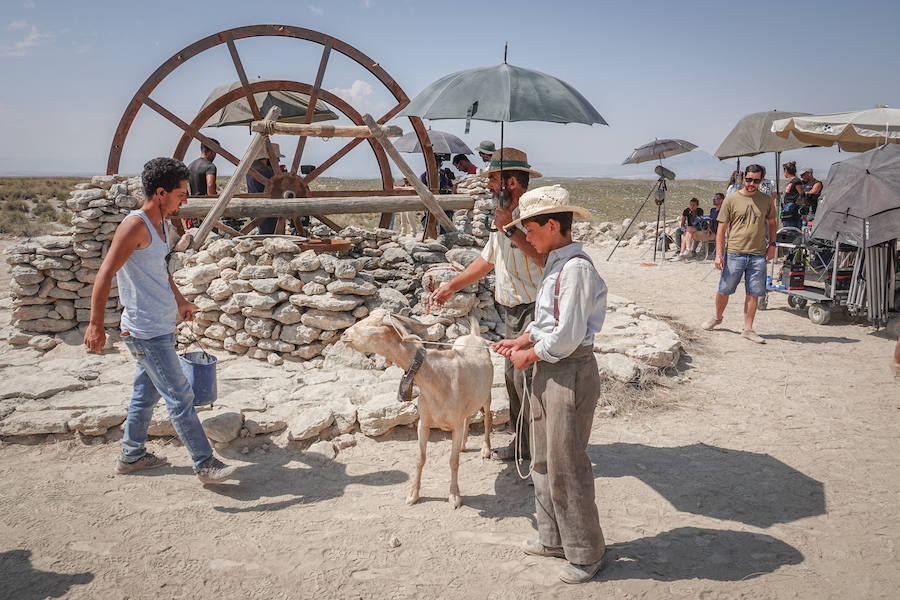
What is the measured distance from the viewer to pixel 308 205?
7195 mm

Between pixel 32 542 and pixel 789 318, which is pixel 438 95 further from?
pixel 789 318

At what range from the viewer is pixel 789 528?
343 cm

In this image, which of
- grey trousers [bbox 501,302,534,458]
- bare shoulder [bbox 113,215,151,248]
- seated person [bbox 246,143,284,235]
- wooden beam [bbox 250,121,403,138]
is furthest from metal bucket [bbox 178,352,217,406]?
seated person [bbox 246,143,284,235]

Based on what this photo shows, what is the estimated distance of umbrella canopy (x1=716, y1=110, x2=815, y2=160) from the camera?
38.2 ft

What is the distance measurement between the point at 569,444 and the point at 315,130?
5292 millimetres

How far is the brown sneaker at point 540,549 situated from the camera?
3074 millimetres

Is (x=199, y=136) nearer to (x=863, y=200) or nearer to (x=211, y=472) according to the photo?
(x=211, y=472)

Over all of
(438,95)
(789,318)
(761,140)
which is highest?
(761,140)

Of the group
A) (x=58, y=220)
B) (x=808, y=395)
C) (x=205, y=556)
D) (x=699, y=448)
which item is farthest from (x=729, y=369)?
(x=58, y=220)

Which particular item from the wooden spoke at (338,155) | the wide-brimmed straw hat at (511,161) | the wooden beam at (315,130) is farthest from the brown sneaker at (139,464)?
the wooden spoke at (338,155)

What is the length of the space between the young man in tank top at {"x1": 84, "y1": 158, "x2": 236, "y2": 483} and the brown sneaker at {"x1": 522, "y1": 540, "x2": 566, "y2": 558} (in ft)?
6.65

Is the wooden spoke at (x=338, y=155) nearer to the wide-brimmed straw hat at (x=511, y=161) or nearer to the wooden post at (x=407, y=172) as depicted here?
the wooden post at (x=407, y=172)

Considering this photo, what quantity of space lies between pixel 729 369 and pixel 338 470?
4.67 m

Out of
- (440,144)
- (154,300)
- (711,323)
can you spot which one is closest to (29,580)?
(154,300)
